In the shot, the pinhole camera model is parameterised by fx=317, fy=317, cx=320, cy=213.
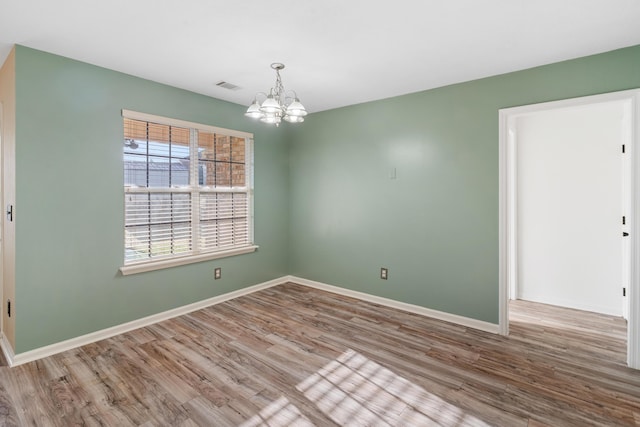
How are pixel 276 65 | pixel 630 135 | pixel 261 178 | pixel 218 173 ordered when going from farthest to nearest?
pixel 261 178 → pixel 218 173 → pixel 276 65 → pixel 630 135

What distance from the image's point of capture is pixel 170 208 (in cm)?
359

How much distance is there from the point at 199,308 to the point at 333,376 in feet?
6.88

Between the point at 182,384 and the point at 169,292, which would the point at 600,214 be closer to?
the point at 182,384

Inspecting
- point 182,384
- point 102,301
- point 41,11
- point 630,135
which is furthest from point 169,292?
point 630,135

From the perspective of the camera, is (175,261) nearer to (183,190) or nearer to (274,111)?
(183,190)

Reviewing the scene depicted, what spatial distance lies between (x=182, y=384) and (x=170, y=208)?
1935 mm

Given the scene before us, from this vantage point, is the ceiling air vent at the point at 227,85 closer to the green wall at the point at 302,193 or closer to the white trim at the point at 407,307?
the green wall at the point at 302,193

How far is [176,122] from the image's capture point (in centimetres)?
357

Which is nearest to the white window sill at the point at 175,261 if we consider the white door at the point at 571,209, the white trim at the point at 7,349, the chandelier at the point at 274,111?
the white trim at the point at 7,349

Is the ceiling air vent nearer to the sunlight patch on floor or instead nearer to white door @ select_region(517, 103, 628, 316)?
the sunlight patch on floor

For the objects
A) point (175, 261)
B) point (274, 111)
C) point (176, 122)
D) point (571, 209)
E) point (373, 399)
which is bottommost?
point (373, 399)

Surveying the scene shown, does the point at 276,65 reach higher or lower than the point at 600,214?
higher

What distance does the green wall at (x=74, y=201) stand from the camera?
262 centimetres

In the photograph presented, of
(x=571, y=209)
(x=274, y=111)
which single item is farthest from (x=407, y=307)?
(x=274, y=111)
